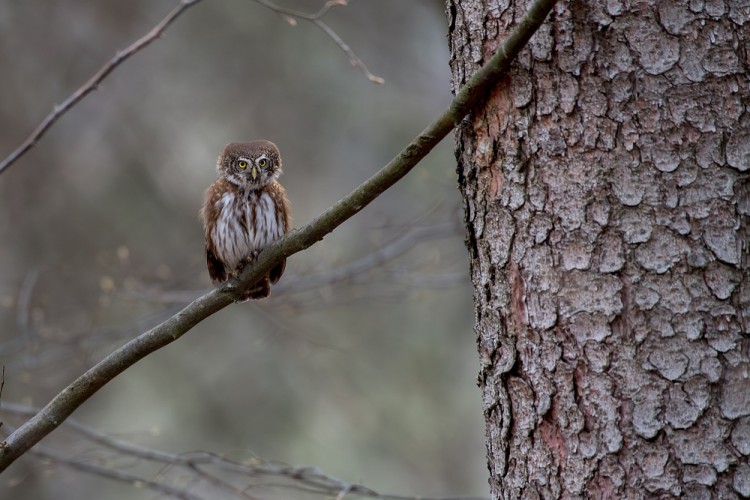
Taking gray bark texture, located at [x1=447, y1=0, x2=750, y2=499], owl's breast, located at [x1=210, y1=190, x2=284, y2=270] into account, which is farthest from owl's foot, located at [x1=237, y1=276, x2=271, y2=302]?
gray bark texture, located at [x1=447, y1=0, x2=750, y2=499]

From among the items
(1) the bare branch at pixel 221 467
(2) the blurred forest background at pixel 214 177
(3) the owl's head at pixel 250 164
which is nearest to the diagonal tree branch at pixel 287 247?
(1) the bare branch at pixel 221 467

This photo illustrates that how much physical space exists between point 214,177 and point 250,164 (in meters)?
4.33

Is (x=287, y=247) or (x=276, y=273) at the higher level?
(x=276, y=273)

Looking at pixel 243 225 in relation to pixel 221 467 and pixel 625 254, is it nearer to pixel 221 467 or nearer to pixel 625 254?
pixel 221 467

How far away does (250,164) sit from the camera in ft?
12.8

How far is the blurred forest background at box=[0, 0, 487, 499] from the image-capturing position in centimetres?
754

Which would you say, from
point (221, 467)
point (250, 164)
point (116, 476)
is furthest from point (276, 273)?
point (116, 476)

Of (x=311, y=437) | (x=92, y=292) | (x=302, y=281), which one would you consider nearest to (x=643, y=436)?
(x=302, y=281)

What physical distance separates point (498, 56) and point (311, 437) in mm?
6539

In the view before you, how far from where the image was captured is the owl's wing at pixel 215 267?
4.00 meters

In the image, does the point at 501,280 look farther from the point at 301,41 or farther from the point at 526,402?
the point at 301,41

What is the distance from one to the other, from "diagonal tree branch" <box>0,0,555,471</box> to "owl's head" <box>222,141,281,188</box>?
3.67 feet

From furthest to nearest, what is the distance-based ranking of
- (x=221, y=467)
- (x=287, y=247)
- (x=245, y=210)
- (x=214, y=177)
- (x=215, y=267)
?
(x=214, y=177) < (x=215, y=267) < (x=245, y=210) < (x=221, y=467) < (x=287, y=247)

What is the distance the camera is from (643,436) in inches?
80.9
